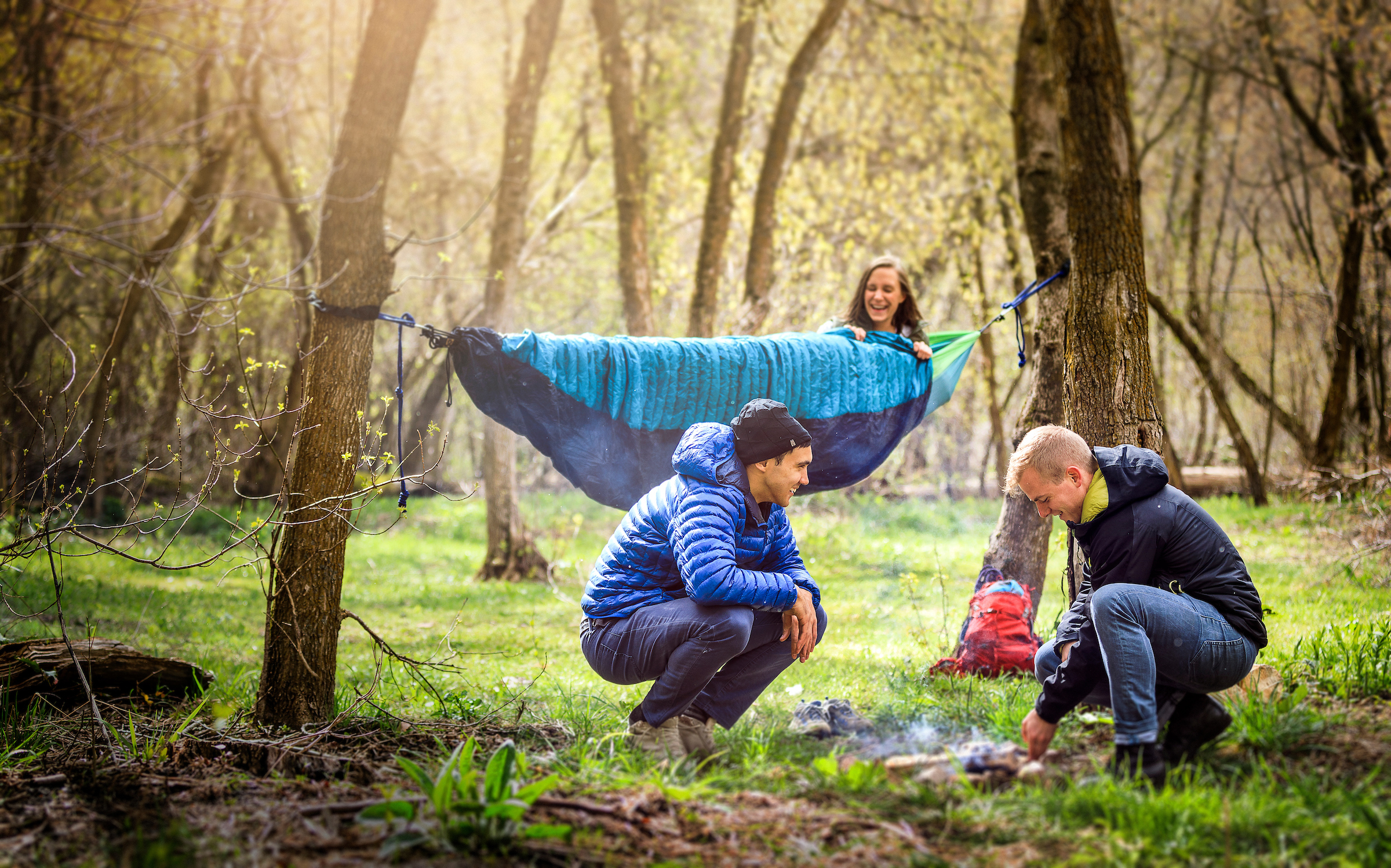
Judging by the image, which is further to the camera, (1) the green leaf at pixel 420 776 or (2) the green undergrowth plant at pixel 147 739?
Result: (2) the green undergrowth plant at pixel 147 739

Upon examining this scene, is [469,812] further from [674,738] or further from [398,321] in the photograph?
[398,321]

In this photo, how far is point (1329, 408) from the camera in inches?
320

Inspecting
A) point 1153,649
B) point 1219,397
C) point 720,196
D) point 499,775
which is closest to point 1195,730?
point 1153,649

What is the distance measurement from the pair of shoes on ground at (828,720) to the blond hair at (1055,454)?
108 centimetres

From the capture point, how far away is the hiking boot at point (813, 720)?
3025 mm

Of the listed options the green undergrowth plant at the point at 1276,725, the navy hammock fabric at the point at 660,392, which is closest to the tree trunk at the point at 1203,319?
→ the navy hammock fabric at the point at 660,392

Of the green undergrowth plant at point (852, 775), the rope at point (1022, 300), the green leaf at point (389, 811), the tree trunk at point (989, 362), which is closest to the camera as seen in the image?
the green leaf at point (389, 811)

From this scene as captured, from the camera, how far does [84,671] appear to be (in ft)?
11.3

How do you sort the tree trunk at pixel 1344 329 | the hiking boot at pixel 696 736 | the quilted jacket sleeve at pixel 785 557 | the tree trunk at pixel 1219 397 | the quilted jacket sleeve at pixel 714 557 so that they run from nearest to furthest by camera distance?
1. the quilted jacket sleeve at pixel 714 557
2. the hiking boot at pixel 696 736
3. the quilted jacket sleeve at pixel 785 557
4. the tree trunk at pixel 1219 397
5. the tree trunk at pixel 1344 329

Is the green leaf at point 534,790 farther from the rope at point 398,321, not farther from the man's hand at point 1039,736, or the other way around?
the man's hand at point 1039,736

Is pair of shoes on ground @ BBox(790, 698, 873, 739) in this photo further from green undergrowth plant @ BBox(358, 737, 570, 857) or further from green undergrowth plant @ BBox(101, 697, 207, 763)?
green undergrowth plant @ BBox(101, 697, 207, 763)

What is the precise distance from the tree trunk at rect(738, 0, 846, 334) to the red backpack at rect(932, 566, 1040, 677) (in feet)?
11.6

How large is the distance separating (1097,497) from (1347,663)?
1.24m

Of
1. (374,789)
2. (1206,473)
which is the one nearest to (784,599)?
(374,789)
